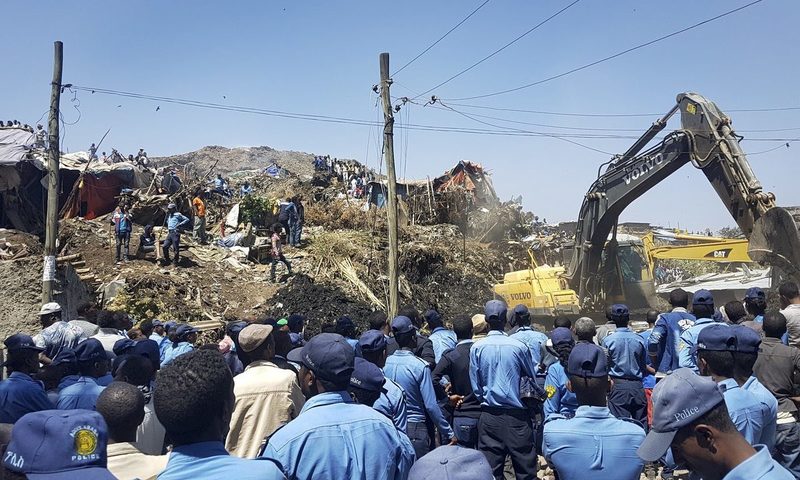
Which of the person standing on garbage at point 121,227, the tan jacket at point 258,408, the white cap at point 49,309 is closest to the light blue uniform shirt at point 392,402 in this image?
the tan jacket at point 258,408

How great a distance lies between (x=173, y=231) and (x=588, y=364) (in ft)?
52.0

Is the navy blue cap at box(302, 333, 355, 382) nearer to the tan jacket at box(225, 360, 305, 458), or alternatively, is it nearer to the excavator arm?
the tan jacket at box(225, 360, 305, 458)

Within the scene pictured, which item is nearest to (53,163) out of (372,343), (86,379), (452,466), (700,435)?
(86,379)

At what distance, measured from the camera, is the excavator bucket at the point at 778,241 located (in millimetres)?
10367

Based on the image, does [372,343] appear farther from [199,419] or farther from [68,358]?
[199,419]

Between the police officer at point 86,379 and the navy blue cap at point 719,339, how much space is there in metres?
4.06

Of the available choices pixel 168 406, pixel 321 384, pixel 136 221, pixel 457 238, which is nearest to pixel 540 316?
pixel 457 238

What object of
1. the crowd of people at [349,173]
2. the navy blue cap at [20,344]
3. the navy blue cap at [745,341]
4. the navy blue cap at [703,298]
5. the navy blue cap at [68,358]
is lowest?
the navy blue cap at [68,358]

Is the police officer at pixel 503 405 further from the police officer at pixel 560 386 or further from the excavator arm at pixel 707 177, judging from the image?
the excavator arm at pixel 707 177

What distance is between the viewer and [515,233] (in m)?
24.3

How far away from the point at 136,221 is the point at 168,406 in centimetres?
2035

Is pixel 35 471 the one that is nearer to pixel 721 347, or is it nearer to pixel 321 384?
pixel 321 384

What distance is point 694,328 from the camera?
5992 millimetres

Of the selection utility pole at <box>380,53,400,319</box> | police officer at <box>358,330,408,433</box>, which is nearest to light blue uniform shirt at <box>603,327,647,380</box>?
police officer at <box>358,330,408,433</box>
